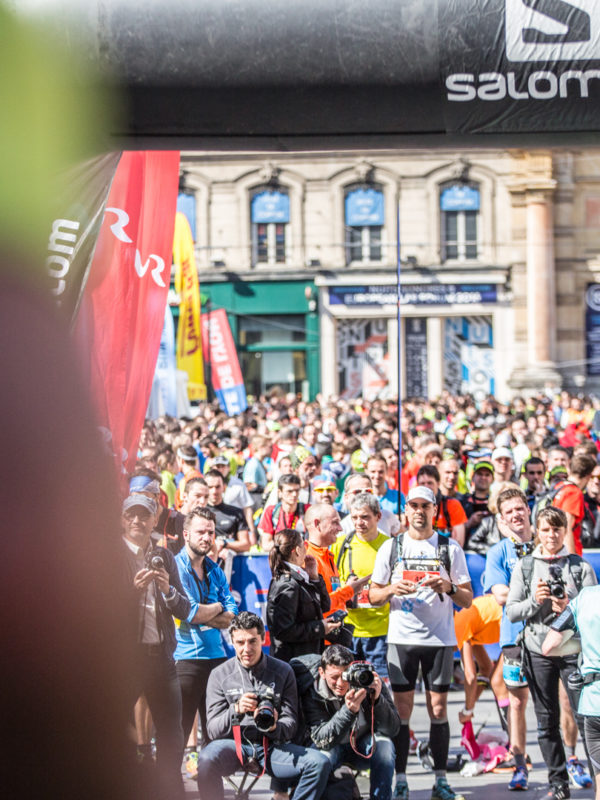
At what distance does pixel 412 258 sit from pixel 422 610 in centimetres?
3223

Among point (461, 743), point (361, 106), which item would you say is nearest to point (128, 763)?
point (361, 106)

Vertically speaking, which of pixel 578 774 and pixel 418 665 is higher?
pixel 418 665

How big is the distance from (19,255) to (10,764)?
108cm

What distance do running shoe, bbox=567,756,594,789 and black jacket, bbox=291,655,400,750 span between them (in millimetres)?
1662

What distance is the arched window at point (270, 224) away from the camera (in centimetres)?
3866

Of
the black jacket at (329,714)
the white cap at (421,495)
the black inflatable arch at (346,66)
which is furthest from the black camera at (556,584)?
the black inflatable arch at (346,66)

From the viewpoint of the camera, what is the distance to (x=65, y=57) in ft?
9.89

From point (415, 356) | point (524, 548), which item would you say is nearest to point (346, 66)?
point (524, 548)

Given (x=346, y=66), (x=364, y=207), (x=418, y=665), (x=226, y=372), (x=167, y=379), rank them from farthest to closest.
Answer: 1. (x=364, y=207)
2. (x=226, y=372)
3. (x=167, y=379)
4. (x=418, y=665)
5. (x=346, y=66)

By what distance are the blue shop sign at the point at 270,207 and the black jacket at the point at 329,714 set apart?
3336 centimetres

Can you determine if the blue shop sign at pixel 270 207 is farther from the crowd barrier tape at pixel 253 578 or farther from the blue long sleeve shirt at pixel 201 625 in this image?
the blue long sleeve shirt at pixel 201 625

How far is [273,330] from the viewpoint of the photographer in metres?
39.5

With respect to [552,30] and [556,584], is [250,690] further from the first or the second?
[552,30]

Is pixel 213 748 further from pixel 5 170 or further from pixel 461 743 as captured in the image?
pixel 5 170
